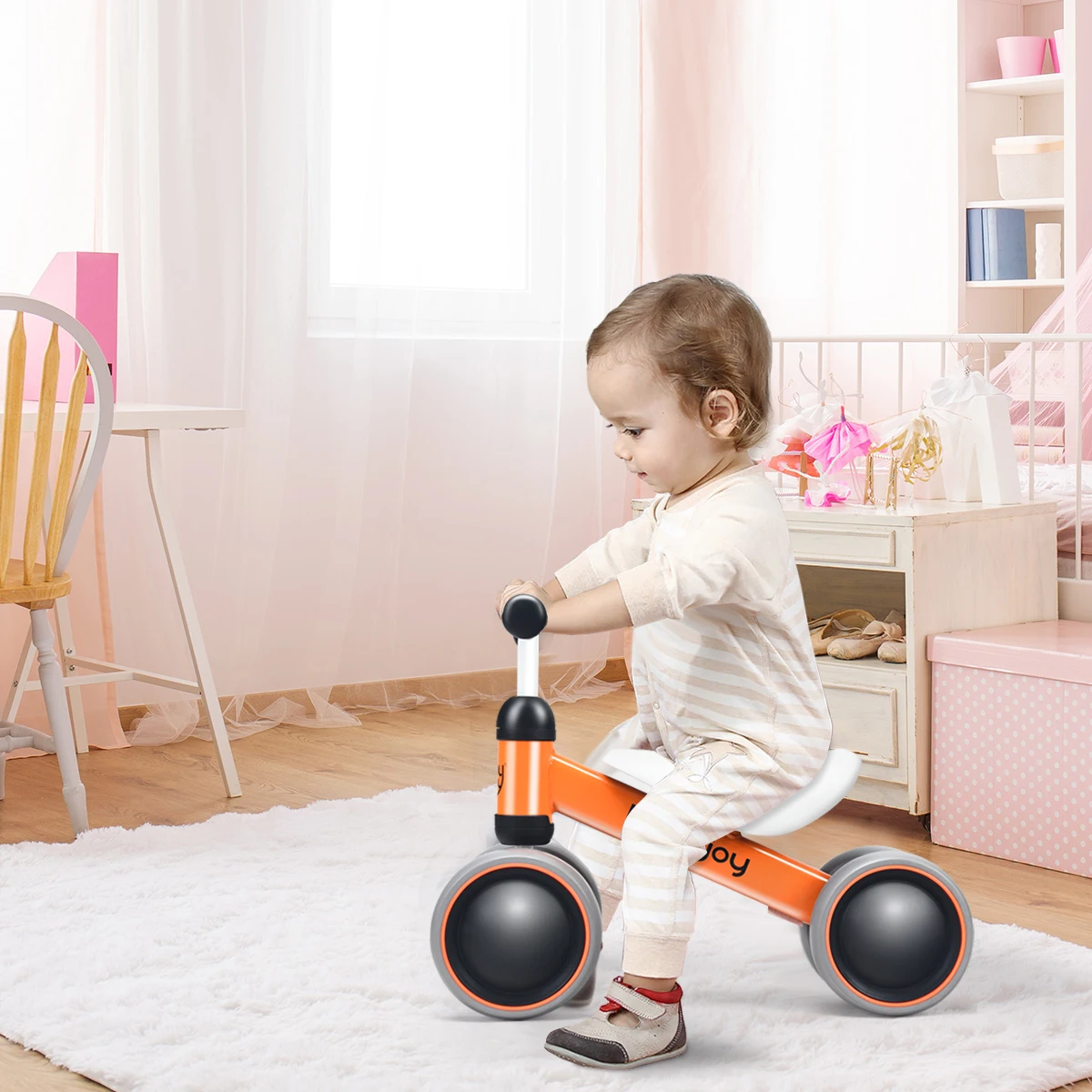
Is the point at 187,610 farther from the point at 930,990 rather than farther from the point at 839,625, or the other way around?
the point at 930,990

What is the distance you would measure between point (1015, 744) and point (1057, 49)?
8.02 ft

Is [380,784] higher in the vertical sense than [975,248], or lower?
lower

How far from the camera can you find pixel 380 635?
333 cm

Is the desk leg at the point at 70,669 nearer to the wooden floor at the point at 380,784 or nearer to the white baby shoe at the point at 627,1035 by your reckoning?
the wooden floor at the point at 380,784

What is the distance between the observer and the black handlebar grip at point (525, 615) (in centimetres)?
131

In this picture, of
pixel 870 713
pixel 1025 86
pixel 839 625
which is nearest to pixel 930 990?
pixel 870 713

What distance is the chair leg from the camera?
2217 millimetres

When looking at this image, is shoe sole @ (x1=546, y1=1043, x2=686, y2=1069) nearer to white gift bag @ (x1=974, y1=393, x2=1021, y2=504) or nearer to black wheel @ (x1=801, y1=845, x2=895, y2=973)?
black wheel @ (x1=801, y1=845, x2=895, y2=973)

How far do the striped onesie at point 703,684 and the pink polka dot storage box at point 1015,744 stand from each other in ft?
2.26

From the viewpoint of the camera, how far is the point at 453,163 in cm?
336

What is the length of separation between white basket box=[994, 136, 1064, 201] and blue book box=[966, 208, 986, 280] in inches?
3.6

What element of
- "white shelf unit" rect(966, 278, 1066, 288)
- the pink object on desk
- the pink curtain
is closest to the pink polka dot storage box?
the pink object on desk

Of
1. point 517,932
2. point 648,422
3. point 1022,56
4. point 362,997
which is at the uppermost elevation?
point 1022,56

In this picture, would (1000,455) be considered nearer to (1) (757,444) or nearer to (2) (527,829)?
(1) (757,444)
